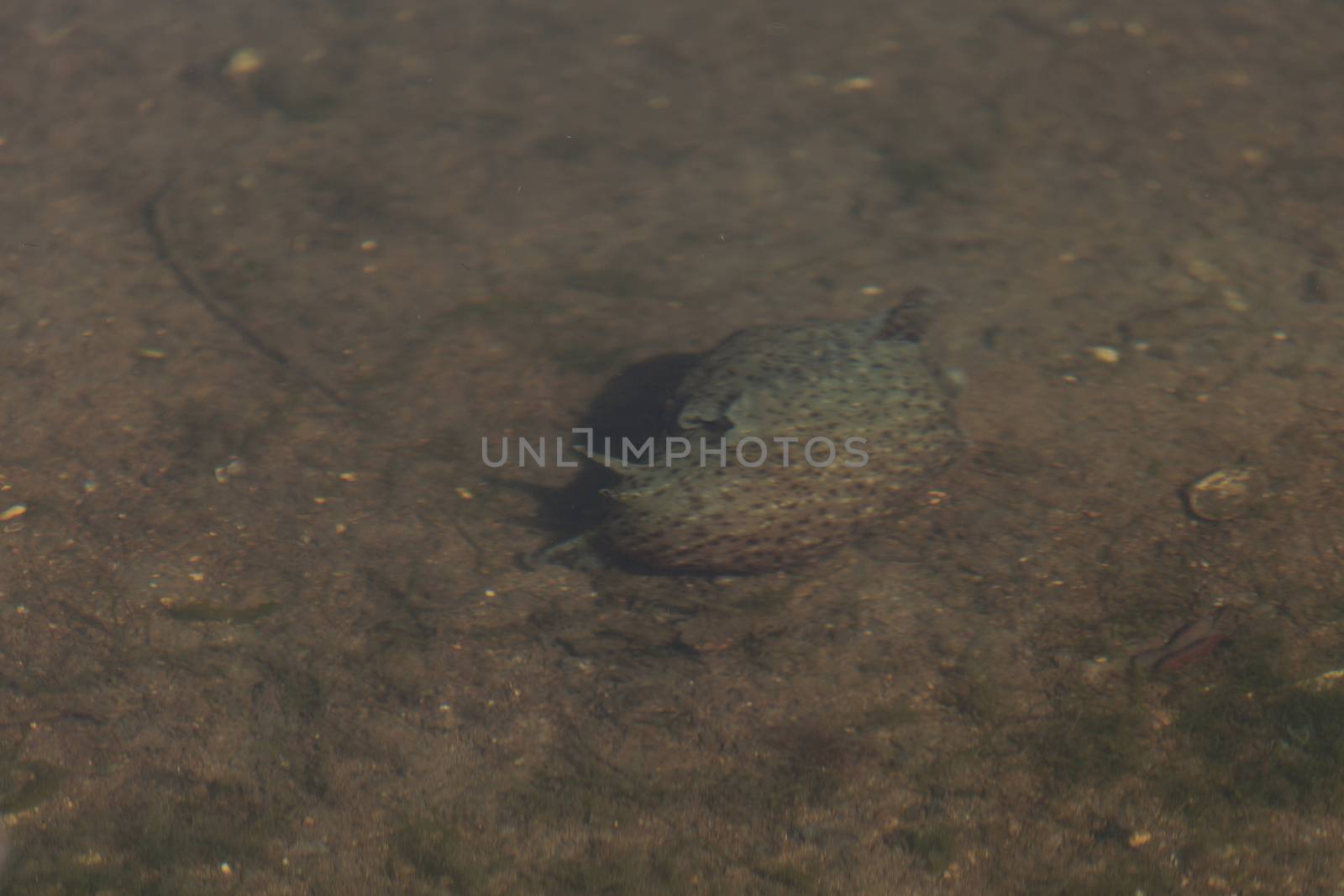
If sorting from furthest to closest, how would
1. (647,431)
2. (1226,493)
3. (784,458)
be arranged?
(647,431), (784,458), (1226,493)

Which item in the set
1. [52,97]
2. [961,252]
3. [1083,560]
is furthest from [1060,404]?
[52,97]

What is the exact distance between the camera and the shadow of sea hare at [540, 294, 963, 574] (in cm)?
447

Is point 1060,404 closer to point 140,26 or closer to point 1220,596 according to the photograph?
point 1220,596

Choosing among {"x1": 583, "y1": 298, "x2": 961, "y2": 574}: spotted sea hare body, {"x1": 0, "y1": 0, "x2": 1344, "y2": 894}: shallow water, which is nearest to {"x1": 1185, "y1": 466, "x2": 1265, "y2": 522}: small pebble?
{"x1": 0, "y1": 0, "x2": 1344, "y2": 894}: shallow water

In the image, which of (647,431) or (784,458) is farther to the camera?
(647,431)

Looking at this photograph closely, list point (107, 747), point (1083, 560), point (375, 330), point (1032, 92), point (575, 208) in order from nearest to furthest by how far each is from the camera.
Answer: point (107, 747) → point (1083, 560) → point (375, 330) → point (575, 208) → point (1032, 92)

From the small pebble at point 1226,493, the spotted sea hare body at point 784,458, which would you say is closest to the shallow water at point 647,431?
the small pebble at point 1226,493

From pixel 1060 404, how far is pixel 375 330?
407 cm

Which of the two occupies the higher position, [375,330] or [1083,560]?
[1083,560]

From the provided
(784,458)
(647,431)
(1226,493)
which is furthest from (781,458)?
(1226,493)

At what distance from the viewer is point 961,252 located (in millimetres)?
6648

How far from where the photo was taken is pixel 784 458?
4664 millimetres

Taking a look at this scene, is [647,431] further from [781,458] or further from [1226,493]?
[1226,493]

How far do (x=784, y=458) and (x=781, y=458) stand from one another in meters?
0.01
